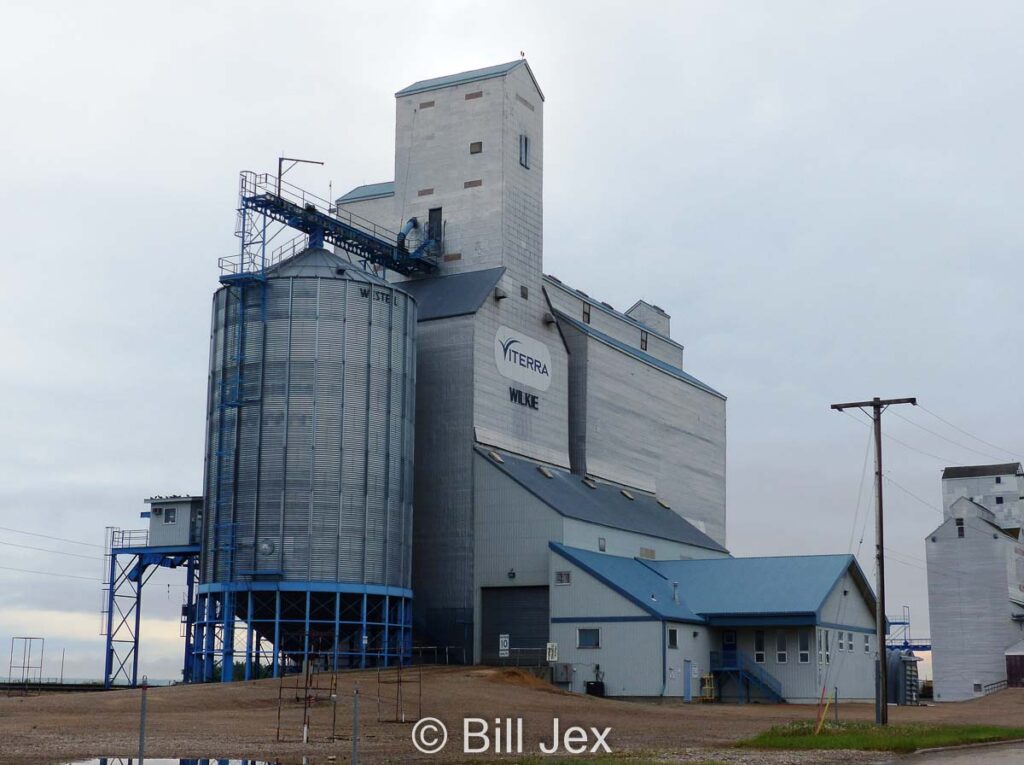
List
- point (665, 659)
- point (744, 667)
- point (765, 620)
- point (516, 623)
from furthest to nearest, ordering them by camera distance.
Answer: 1. point (744, 667)
2. point (516, 623)
3. point (765, 620)
4. point (665, 659)

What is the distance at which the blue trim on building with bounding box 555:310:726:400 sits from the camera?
78625mm

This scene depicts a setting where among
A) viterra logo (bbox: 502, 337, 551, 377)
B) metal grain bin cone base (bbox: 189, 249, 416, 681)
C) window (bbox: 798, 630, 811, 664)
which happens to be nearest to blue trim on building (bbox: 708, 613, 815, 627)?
window (bbox: 798, 630, 811, 664)

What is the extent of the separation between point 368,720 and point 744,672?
1157 inches

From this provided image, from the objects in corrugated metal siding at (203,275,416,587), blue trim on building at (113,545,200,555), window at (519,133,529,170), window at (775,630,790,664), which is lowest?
window at (775,630,790,664)

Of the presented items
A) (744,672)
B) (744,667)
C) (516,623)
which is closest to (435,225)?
(516,623)

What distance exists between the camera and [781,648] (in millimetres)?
63969

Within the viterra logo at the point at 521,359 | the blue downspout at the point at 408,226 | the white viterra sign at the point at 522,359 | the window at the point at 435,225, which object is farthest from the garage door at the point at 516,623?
the blue downspout at the point at 408,226

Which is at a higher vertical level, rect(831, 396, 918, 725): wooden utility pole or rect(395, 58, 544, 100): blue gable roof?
rect(395, 58, 544, 100): blue gable roof

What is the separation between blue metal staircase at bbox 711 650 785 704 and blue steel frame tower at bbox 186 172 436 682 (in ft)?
49.9

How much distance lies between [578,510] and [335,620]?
1475 centimetres

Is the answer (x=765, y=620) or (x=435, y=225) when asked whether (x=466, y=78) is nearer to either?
(x=435, y=225)

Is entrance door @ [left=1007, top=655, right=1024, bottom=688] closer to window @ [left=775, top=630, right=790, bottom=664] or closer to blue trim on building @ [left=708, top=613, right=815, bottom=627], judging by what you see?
window @ [left=775, top=630, right=790, bottom=664]

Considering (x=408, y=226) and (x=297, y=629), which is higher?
(x=408, y=226)

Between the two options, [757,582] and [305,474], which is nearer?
[305,474]
